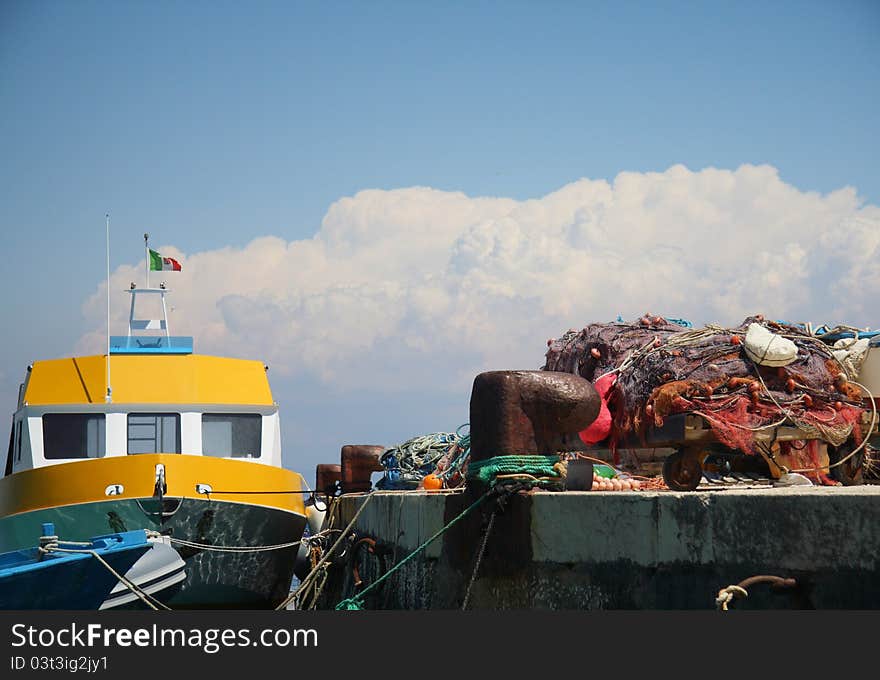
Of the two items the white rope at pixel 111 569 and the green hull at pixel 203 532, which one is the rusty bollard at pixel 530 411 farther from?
the green hull at pixel 203 532

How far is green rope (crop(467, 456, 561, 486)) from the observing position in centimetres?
645

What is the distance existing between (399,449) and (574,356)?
2.87 m

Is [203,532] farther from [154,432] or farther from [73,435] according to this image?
[73,435]

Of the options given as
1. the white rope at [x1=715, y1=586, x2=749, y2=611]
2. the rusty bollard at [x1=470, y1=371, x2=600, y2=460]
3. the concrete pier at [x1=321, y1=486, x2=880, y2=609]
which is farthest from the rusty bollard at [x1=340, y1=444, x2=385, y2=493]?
the white rope at [x1=715, y1=586, x2=749, y2=611]

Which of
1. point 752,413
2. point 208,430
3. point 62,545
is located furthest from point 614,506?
point 208,430

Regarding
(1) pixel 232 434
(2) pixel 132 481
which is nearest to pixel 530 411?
(2) pixel 132 481

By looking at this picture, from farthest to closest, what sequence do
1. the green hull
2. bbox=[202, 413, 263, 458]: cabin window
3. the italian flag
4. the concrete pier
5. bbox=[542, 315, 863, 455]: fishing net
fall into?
the italian flag → bbox=[202, 413, 263, 458]: cabin window → the green hull → bbox=[542, 315, 863, 455]: fishing net → the concrete pier

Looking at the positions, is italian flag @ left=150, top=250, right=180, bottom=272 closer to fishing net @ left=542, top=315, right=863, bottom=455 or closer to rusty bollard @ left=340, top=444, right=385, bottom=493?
rusty bollard @ left=340, top=444, right=385, bottom=493

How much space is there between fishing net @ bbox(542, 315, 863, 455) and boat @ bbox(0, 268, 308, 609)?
4452 millimetres

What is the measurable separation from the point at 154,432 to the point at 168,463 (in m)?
2.43

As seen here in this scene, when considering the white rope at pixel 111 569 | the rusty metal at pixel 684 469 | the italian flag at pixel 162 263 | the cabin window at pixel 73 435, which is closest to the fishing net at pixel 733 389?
the rusty metal at pixel 684 469

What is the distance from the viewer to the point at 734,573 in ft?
15.5

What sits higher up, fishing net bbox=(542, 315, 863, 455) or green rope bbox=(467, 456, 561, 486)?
fishing net bbox=(542, 315, 863, 455)

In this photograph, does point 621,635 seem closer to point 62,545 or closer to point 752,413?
point 752,413
